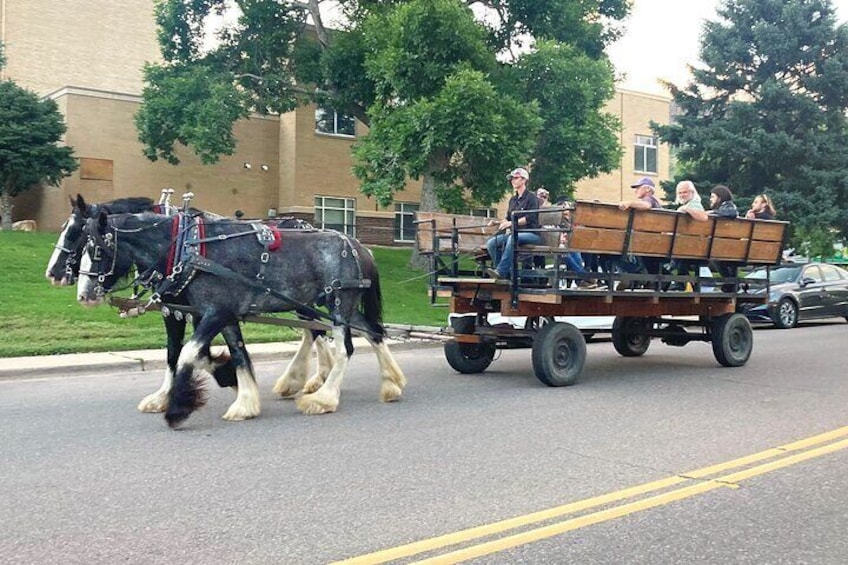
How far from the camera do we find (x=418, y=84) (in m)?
19.4

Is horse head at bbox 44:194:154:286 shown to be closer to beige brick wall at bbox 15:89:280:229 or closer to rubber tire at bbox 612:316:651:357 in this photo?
rubber tire at bbox 612:316:651:357

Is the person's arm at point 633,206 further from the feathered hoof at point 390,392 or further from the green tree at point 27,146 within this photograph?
the green tree at point 27,146

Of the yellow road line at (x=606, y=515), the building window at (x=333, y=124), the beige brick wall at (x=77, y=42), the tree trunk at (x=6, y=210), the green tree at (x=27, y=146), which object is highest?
the beige brick wall at (x=77, y=42)

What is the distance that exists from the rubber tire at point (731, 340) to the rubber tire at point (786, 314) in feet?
28.2

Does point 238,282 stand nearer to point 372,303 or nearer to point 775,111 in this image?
point 372,303

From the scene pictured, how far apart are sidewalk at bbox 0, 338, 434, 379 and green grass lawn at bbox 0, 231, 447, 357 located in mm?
442

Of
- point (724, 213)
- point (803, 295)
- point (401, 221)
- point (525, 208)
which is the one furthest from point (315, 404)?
point (401, 221)

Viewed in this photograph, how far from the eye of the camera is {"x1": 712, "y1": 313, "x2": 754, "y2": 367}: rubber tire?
10.9 meters

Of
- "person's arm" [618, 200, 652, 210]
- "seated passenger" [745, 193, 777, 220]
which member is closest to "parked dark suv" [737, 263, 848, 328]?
"seated passenger" [745, 193, 777, 220]

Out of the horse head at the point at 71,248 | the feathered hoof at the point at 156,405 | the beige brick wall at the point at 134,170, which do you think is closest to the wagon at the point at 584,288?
the feathered hoof at the point at 156,405

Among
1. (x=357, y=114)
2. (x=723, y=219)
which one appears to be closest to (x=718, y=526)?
(x=723, y=219)

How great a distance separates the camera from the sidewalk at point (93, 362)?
10555 millimetres

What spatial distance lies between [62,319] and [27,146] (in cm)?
1134

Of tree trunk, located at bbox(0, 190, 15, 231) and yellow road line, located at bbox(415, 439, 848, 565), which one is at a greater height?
tree trunk, located at bbox(0, 190, 15, 231)
